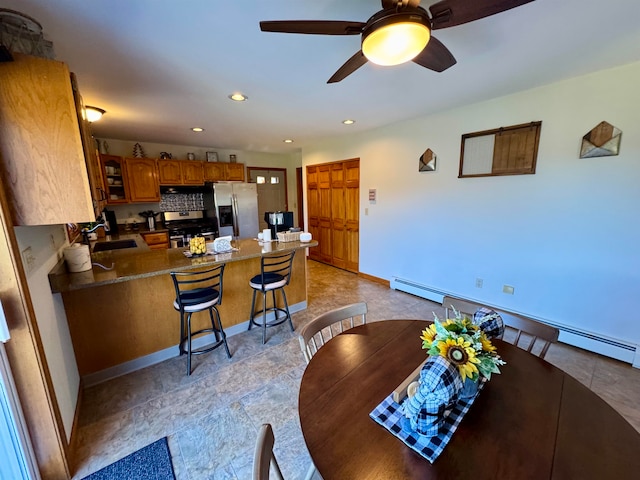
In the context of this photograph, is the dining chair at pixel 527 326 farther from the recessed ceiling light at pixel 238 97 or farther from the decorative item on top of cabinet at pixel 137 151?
the decorative item on top of cabinet at pixel 137 151

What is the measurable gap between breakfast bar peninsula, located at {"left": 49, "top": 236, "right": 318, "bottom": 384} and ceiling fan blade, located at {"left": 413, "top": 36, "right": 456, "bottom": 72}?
1958mm

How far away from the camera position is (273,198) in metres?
6.66

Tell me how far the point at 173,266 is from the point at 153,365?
3.15 feet

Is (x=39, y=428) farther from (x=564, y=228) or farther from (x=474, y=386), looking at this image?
(x=564, y=228)

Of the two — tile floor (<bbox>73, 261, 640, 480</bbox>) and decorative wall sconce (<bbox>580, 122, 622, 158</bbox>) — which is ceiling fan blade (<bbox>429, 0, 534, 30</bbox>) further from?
tile floor (<bbox>73, 261, 640, 480</bbox>)

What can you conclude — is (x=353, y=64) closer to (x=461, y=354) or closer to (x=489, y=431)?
(x=461, y=354)

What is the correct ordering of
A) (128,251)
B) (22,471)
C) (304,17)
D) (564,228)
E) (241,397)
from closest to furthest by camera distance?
(22,471) → (304,17) → (241,397) → (564,228) → (128,251)

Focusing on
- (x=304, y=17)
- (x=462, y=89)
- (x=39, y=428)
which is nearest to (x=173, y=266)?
(x=39, y=428)

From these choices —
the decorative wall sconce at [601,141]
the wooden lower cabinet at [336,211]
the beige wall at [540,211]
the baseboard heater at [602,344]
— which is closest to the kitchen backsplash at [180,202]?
the wooden lower cabinet at [336,211]

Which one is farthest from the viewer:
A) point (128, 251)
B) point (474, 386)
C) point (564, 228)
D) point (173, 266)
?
point (128, 251)

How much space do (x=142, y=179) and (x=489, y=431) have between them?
5417mm

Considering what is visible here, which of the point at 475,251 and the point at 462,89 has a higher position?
the point at 462,89

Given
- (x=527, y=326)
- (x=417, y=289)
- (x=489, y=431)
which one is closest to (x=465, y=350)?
(x=489, y=431)

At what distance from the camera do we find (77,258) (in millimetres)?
1954
